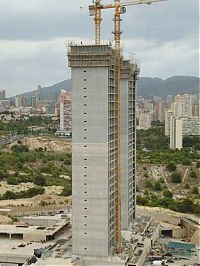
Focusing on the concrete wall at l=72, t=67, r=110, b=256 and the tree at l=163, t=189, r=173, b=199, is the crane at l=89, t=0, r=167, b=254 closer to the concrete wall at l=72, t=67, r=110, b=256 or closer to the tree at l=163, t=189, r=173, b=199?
the concrete wall at l=72, t=67, r=110, b=256

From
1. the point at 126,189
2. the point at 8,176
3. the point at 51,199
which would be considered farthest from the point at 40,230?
the point at 8,176

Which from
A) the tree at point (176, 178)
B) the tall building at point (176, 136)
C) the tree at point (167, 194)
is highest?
the tall building at point (176, 136)

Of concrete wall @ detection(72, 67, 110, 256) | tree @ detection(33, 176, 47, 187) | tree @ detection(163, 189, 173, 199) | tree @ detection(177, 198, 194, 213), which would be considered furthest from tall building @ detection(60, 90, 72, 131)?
concrete wall @ detection(72, 67, 110, 256)

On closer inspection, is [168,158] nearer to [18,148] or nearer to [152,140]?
[18,148]

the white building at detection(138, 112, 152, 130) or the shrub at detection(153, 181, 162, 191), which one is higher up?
the white building at detection(138, 112, 152, 130)

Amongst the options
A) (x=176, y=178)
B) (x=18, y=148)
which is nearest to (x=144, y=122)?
(x=18, y=148)

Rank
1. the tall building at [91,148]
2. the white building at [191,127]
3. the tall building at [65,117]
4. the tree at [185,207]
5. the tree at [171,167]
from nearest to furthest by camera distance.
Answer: the tall building at [91,148] → the tree at [185,207] → the tree at [171,167] → the white building at [191,127] → the tall building at [65,117]

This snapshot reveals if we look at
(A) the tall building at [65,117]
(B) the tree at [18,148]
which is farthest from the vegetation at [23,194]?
(A) the tall building at [65,117]

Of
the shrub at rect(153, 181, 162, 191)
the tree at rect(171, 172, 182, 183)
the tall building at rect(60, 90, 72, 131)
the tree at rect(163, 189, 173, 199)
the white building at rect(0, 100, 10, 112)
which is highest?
the white building at rect(0, 100, 10, 112)

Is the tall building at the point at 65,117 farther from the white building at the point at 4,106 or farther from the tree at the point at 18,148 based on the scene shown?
the white building at the point at 4,106
